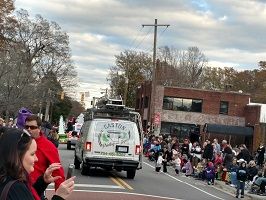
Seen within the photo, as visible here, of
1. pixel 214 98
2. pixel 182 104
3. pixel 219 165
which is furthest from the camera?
pixel 182 104

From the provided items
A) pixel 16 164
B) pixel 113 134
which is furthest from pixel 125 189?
pixel 16 164

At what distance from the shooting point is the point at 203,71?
352 ft

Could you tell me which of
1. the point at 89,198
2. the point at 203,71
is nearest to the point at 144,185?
the point at 89,198

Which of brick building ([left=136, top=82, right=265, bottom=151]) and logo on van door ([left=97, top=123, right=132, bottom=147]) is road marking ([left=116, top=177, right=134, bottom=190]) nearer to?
logo on van door ([left=97, top=123, right=132, bottom=147])

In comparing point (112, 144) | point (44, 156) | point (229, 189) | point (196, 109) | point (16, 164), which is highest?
point (196, 109)

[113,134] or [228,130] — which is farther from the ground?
[228,130]

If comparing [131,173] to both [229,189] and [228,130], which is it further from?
[228,130]

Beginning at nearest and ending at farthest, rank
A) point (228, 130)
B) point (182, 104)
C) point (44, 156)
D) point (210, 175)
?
point (44, 156) → point (210, 175) → point (228, 130) → point (182, 104)

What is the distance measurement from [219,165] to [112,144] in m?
8.14

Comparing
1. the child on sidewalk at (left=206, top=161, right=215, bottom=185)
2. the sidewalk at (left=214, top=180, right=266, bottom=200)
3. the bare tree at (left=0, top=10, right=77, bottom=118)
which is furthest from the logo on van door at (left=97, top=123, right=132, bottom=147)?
the bare tree at (left=0, top=10, right=77, bottom=118)

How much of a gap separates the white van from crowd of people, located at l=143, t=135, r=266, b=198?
4.00 meters

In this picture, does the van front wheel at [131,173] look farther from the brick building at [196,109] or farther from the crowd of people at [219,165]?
the brick building at [196,109]

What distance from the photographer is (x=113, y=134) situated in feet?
67.1

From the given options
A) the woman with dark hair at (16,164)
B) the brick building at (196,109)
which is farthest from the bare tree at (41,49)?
the woman with dark hair at (16,164)
